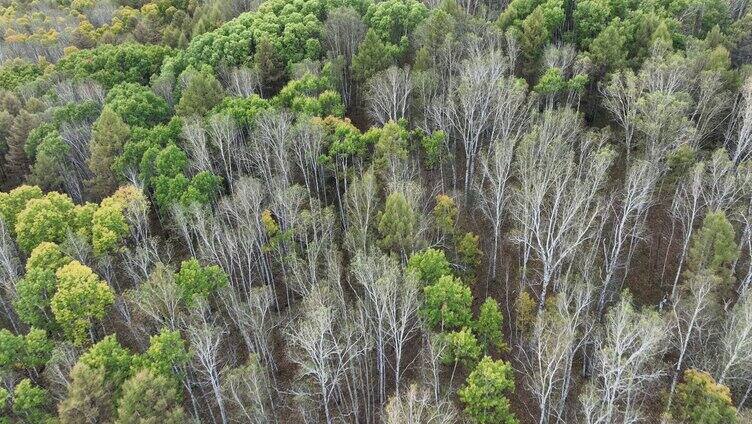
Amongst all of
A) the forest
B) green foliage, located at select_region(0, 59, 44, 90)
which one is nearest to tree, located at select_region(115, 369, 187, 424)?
the forest

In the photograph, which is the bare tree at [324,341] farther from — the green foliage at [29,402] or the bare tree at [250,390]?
the green foliage at [29,402]

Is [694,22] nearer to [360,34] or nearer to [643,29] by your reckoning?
[643,29]

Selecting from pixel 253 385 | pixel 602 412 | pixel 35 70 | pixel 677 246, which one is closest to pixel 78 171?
pixel 35 70

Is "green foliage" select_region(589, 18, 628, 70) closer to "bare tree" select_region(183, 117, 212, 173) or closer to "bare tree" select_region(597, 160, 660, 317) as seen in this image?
"bare tree" select_region(597, 160, 660, 317)

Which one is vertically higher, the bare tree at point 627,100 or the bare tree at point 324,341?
the bare tree at point 627,100

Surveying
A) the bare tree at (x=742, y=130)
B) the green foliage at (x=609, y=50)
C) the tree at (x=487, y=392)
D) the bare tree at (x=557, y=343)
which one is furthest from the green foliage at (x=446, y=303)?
the green foliage at (x=609, y=50)

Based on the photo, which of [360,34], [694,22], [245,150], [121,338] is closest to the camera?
[121,338]
